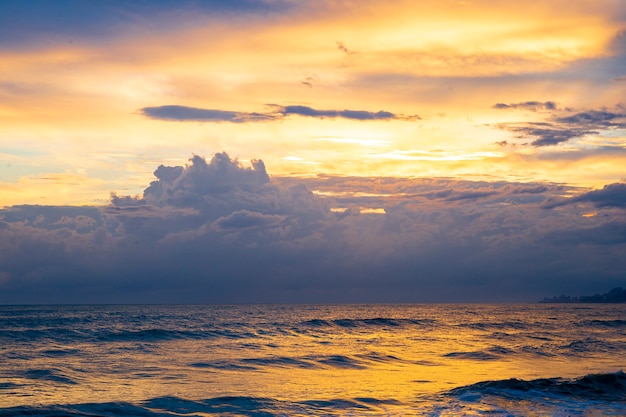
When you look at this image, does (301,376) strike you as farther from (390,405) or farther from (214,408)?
(214,408)

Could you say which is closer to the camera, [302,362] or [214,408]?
[214,408]

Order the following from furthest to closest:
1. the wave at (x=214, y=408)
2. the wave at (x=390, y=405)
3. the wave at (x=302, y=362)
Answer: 1. the wave at (x=302, y=362)
2. the wave at (x=390, y=405)
3. the wave at (x=214, y=408)

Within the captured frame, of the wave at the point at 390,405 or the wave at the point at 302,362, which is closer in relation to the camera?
the wave at the point at 390,405

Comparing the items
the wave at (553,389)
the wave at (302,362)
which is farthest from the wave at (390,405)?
the wave at (302,362)

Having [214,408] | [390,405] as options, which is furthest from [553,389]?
[214,408]

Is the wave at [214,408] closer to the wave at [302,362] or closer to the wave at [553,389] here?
the wave at [553,389]

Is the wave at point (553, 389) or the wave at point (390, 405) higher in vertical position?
the wave at point (390, 405)

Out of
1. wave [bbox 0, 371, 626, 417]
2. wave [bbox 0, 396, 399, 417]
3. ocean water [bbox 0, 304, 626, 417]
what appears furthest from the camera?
ocean water [bbox 0, 304, 626, 417]

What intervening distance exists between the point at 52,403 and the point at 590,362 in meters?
30.3

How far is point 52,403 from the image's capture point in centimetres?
2123

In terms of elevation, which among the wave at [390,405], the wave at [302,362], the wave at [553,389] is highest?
the wave at [390,405]

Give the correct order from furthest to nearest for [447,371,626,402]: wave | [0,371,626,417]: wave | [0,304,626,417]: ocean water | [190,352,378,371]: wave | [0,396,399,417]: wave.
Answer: [190,352,378,371]: wave, [447,371,626,402]: wave, [0,304,626,417]: ocean water, [0,371,626,417]: wave, [0,396,399,417]: wave

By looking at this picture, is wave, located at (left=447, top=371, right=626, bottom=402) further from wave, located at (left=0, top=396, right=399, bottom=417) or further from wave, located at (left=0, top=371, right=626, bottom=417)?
wave, located at (left=0, top=396, right=399, bottom=417)

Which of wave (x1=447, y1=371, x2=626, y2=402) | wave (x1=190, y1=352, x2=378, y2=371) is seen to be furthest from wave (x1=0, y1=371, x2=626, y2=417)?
wave (x1=190, y1=352, x2=378, y2=371)
